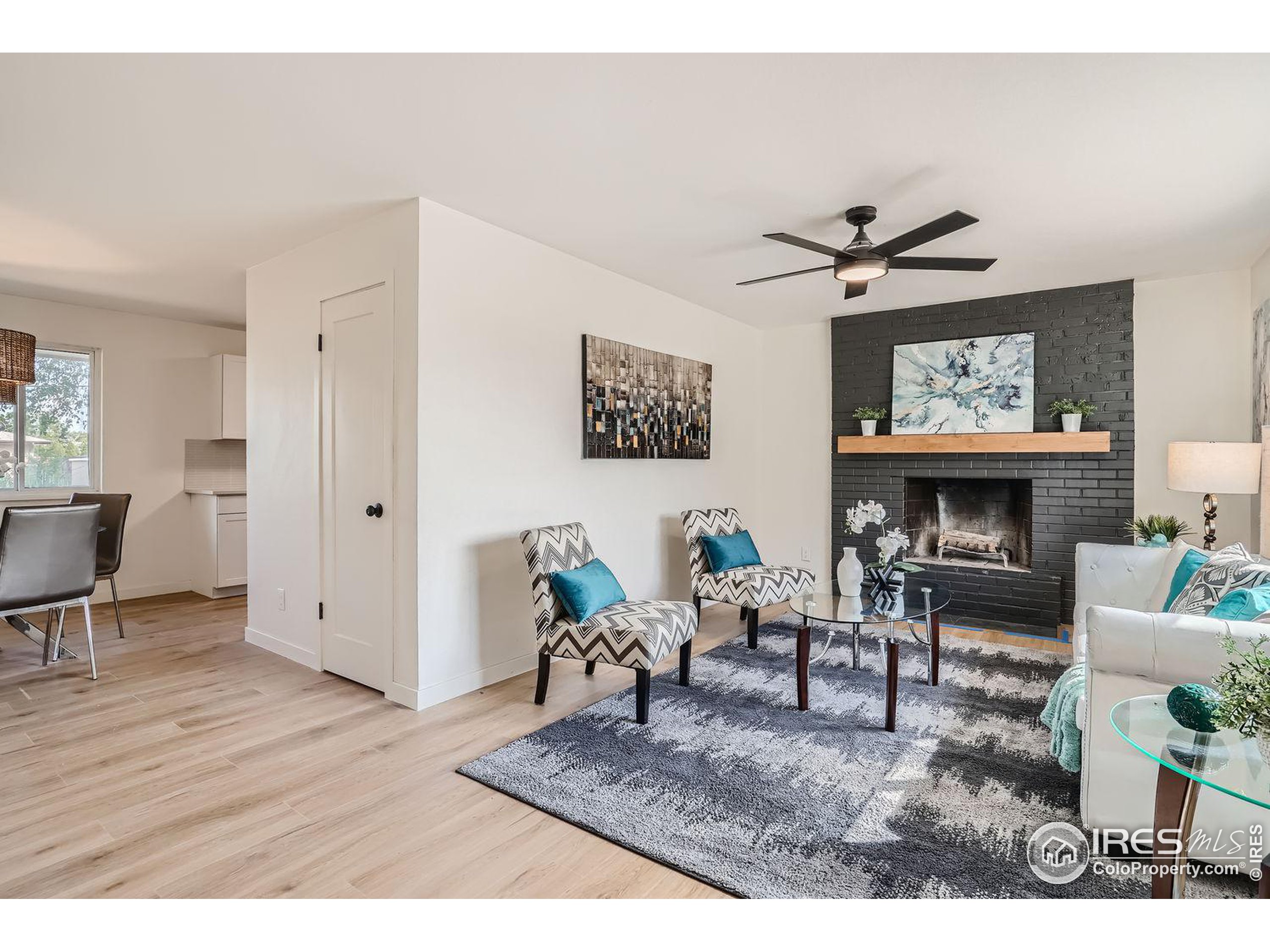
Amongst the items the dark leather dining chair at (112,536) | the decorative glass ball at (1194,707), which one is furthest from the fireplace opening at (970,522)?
the dark leather dining chair at (112,536)

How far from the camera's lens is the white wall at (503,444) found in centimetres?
309

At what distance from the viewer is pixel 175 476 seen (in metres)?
5.72

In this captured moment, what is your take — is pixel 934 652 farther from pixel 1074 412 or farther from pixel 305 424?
pixel 305 424

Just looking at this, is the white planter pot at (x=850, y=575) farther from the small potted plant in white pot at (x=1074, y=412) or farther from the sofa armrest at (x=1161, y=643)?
the small potted plant in white pot at (x=1074, y=412)

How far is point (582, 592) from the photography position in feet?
10.2

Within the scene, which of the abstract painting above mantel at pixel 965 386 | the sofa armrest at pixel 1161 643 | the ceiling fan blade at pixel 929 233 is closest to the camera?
the sofa armrest at pixel 1161 643

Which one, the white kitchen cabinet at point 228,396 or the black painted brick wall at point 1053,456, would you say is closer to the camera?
the black painted brick wall at point 1053,456

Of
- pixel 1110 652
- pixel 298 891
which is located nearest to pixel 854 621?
pixel 1110 652

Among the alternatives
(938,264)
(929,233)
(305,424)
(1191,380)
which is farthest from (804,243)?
(1191,380)

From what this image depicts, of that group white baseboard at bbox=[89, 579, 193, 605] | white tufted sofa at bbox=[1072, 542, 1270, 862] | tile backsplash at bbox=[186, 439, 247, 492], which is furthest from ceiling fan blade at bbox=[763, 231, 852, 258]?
white baseboard at bbox=[89, 579, 193, 605]

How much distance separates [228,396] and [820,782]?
5.69 m

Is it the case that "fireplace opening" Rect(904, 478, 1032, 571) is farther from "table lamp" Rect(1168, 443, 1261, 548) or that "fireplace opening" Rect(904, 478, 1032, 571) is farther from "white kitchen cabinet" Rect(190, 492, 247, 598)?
"white kitchen cabinet" Rect(190, 492, 247, 598)

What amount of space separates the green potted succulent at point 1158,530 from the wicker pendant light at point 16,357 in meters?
6.81
